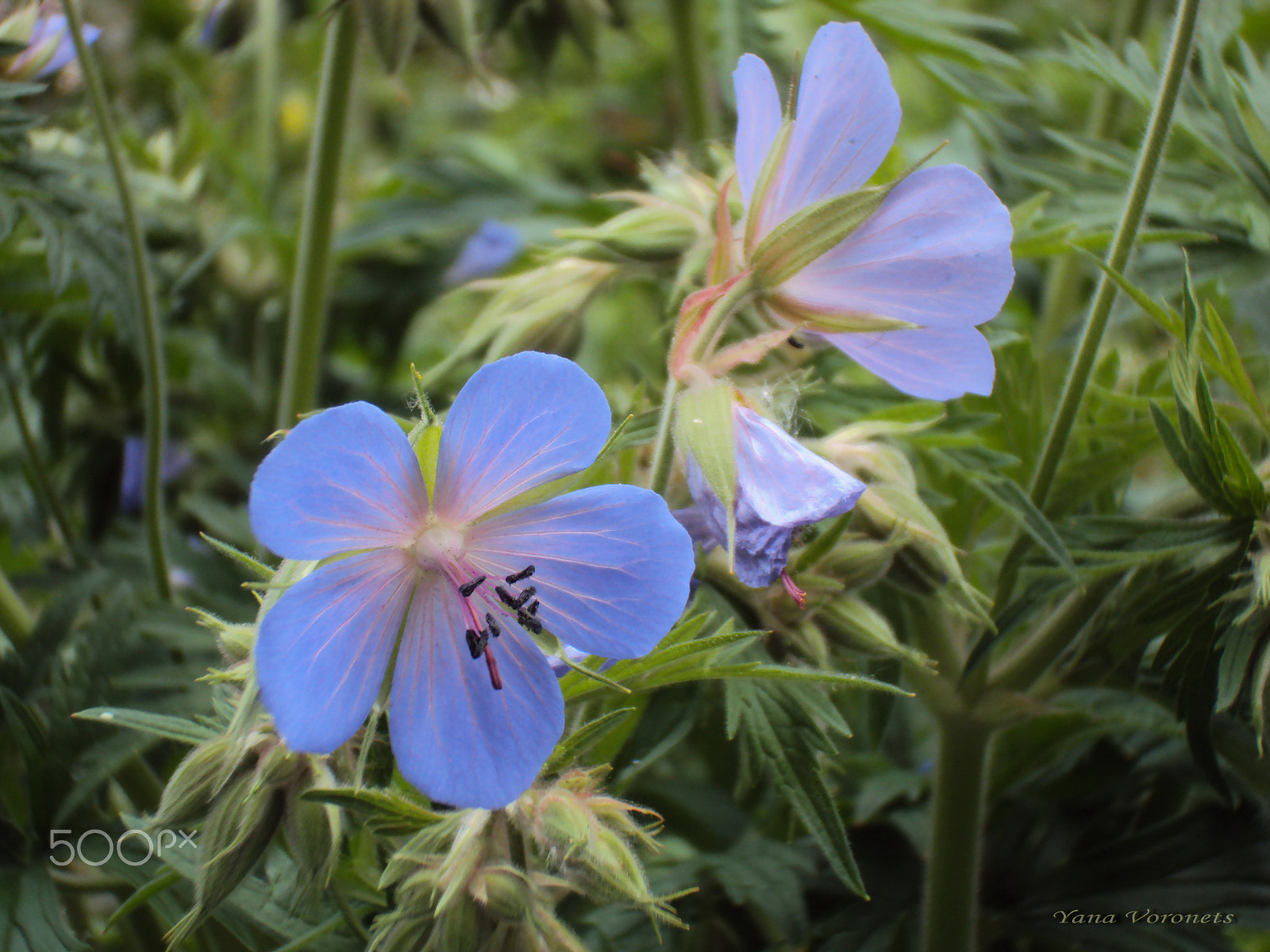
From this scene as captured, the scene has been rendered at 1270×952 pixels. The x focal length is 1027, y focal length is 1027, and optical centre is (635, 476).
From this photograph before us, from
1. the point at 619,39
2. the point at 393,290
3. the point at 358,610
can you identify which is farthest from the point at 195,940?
the point at 619,39

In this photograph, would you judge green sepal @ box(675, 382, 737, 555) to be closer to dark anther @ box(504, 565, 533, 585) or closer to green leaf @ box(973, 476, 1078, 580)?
dark anther @ box(504, 565, 533, 585)

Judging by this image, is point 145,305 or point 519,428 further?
point 145,305

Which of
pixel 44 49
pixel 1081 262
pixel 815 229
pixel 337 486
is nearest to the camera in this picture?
pixel 337 486

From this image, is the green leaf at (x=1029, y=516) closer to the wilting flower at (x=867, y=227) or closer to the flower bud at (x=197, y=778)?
the wilting flower at (x=867, y=227)

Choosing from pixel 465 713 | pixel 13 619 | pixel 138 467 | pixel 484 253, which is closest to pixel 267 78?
pixel 484 253

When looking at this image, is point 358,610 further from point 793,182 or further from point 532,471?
point 793,182

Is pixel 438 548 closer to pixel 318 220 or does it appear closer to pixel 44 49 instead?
pixel 318 220
